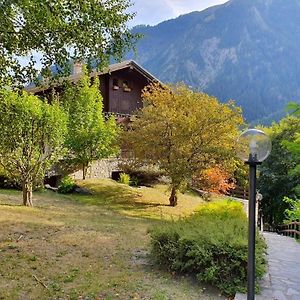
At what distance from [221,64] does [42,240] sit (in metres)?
99.6

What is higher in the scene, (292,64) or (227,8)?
(227,8)

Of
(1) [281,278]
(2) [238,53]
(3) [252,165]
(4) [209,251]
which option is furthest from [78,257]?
(2) [238,53]

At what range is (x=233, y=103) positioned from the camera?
1547cm

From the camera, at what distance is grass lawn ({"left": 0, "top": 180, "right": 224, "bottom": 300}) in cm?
549

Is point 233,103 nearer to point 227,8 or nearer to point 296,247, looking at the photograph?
point 296,247

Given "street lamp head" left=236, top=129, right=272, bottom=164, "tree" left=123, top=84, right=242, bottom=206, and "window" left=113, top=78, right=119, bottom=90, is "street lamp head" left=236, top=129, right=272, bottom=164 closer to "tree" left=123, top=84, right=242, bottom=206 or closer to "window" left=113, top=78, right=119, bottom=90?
"tree" left=123, top=84, right=242, bottom=206

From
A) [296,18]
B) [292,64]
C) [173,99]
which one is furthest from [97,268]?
[296,18]

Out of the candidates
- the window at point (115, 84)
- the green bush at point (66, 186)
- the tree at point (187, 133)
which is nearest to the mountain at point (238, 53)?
the window at point (115, 84)

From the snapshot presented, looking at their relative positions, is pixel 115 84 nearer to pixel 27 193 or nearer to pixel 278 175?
pixel 278 175

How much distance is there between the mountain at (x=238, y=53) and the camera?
8744 centimetres

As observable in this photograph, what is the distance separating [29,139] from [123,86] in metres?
14.1

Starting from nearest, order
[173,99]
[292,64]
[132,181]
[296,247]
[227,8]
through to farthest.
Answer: [296,247] → [173,99] → [132,181] → [292,64] → [227,8]

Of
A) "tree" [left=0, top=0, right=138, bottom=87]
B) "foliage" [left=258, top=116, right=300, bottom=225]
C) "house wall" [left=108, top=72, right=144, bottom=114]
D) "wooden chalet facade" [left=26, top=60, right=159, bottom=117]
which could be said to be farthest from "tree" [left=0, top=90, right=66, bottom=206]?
A: "foliage" [left=258, top=116, right=300, bottom=225]

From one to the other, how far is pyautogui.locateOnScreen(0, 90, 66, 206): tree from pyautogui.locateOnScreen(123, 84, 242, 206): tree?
350 centimetres
